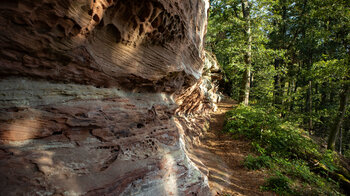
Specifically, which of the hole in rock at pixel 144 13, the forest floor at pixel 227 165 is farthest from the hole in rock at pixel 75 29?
the forest floor at pixel 227 165

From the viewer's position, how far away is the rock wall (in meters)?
2.16

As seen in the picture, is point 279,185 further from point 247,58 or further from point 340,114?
point 247,58

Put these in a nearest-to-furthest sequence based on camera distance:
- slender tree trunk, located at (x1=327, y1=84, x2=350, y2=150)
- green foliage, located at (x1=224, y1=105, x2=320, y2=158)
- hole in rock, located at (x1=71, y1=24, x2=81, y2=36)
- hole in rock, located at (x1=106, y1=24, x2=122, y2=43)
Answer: hole in rock, located at (x1=71, y1=24, x2=81, y2=36) < hole in rock, located at (x1=106, y1=24, x2=122, y2=43) < green foliage, located at (x1=224, y1=105, x2=320, y2=158) < slender tree trunk, located at (x1=327, y1=84, x2=350, y2=150)

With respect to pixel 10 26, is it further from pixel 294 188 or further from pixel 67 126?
pixel 294 188

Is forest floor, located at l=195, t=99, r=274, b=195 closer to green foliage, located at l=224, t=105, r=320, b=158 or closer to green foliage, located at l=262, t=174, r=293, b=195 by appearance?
green foliage, located at l=262, t=174, r=293, b=195

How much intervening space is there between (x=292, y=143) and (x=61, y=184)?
387 inches

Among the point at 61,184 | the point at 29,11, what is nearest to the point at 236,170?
the point at 61,184

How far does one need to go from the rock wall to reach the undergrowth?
133 inches

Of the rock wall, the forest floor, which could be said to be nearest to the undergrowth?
the forest floor

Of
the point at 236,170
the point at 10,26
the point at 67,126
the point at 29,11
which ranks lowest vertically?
the point at 236,170

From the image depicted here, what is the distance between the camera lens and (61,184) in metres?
2.33

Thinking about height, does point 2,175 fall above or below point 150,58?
below

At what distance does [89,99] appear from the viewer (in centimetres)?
305

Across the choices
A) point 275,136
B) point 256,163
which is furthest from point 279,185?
point 275,136
